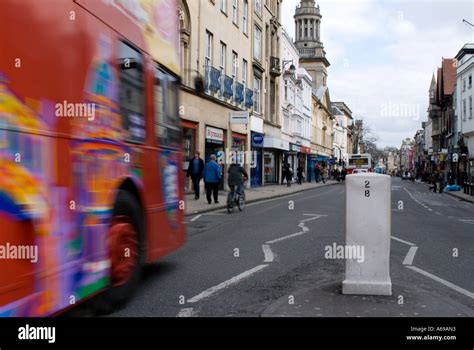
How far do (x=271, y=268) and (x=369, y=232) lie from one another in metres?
2.23

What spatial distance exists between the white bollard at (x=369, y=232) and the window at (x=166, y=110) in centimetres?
235

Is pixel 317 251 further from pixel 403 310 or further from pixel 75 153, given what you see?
pixel 75 153

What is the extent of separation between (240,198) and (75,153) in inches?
548

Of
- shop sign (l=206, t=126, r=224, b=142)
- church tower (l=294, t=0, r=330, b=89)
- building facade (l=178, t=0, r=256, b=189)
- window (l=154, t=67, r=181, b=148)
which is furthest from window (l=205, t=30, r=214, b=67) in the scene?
church tower (l=294, t=0, r=330, b=89)

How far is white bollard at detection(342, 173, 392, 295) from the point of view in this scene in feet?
18.4

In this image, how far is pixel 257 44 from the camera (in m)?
38.0

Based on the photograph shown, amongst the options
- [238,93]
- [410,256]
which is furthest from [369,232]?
[238,93]

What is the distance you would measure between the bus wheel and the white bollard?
224 centimetres

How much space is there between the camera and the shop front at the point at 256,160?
34916 millimetres

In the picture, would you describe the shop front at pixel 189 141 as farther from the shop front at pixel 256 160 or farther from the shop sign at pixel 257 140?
the shop front at pixel 256 160

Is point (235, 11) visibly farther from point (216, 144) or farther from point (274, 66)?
point (274, 66)

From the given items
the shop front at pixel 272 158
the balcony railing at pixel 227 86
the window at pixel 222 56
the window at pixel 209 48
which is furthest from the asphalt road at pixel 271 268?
the shop front at pixel 272 158

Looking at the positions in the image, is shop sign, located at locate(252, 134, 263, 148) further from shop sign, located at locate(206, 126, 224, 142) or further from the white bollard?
the white bollard
